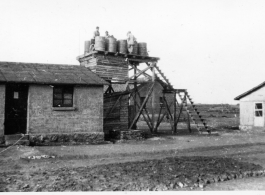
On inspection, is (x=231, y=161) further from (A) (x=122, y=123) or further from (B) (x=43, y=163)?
(A) (x=122, y=123)

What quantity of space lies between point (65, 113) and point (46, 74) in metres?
2.55

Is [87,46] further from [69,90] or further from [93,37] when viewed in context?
[69,90]

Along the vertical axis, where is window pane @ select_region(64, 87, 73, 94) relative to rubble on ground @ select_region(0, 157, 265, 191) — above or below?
above

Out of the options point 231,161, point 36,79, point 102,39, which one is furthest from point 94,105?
point 231,161

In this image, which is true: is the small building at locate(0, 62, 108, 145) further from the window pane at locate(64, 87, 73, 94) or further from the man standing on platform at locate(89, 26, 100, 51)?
the man standing on platform at locate(89, 26, 100, 51)

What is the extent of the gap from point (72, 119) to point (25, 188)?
927 centimetres

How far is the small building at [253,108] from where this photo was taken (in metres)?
25.1

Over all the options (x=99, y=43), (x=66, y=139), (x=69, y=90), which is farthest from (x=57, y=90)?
(x=99, y=43)

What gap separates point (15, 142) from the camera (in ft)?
48.3

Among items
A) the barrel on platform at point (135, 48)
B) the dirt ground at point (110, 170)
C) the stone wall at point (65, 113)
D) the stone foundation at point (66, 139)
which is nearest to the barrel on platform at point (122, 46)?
the barrel on platform at point (135, 48)

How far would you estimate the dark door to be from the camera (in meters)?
16.7

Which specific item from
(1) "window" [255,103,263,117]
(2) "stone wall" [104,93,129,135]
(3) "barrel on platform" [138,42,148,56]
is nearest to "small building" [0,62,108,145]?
(2) "stone wall" [104,93,129,135]

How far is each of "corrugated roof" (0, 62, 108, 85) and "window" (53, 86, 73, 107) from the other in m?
0.53

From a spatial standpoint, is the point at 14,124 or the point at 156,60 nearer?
the point at 14,124
